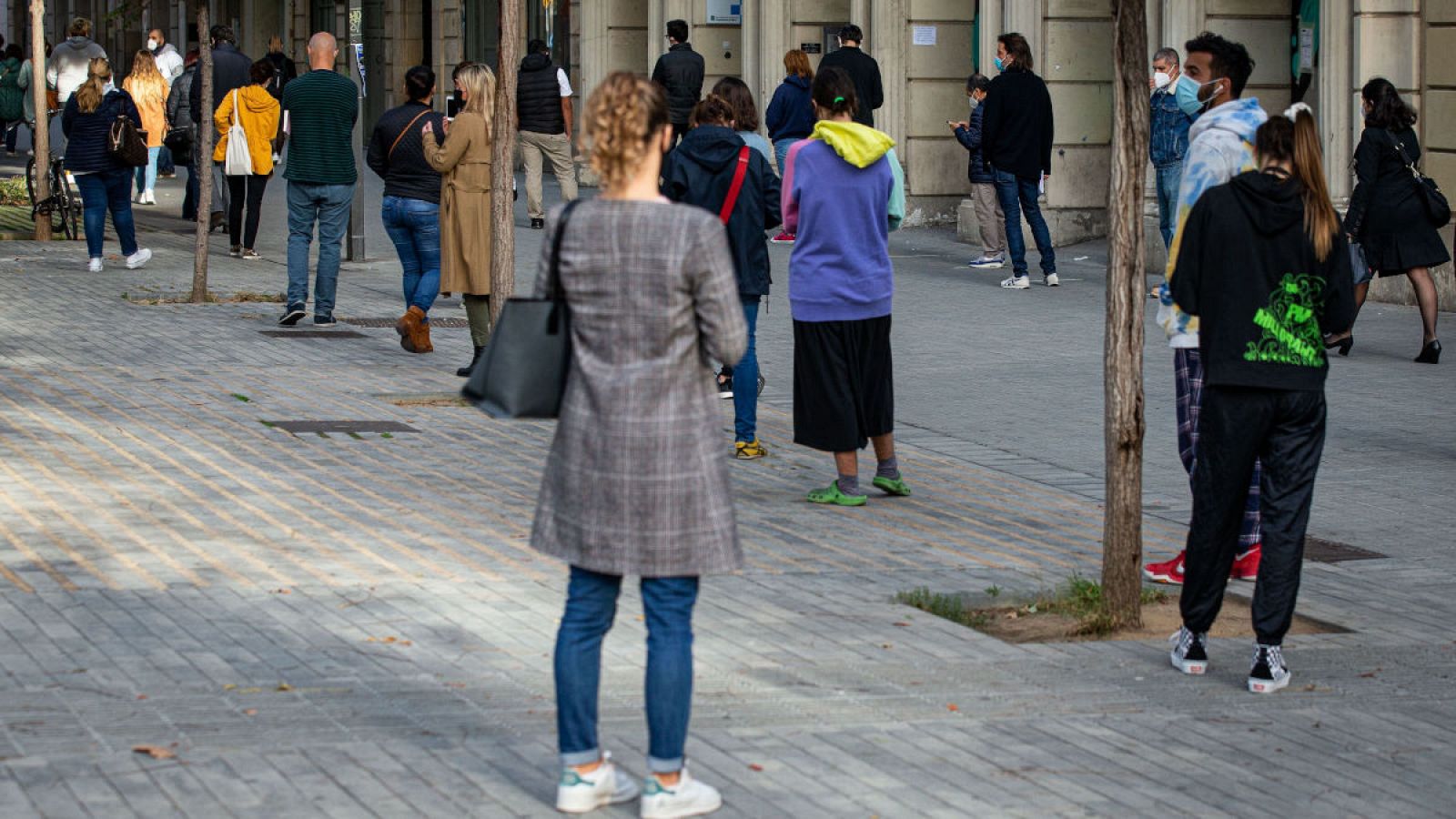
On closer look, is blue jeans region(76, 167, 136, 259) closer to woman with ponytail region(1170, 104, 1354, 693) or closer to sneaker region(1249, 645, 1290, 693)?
woman with ponytail region(1170, 104, 1354, 693)

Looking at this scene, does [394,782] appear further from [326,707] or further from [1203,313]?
[1203,313]

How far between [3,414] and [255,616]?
15.4 feet

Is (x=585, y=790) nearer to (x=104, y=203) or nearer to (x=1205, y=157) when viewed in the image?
(x=1205, y=157)

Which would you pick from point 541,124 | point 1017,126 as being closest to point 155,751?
point 1017,126

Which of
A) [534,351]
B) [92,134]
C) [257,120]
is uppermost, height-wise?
[257,120]

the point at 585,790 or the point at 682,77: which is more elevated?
the point at 682,77

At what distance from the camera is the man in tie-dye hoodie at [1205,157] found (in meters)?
7.47

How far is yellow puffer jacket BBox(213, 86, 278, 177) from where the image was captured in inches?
763

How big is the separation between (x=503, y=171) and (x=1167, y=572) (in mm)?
5057

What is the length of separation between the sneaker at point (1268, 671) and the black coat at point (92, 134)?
13.9 meters

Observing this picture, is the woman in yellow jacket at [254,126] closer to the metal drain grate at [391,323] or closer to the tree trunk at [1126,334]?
the metal drain grate at [391,323]

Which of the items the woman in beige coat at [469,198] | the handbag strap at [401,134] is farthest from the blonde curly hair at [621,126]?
the handbag strap at [401,134]

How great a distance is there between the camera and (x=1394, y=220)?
13.9 m

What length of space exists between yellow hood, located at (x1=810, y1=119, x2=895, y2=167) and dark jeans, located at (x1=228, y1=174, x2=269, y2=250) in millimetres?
11156
